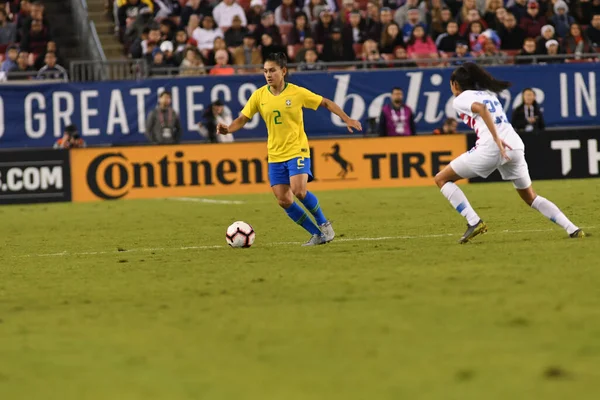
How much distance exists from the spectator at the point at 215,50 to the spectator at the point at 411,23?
3.94 metres

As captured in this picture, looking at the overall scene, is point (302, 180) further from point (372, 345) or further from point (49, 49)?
point (49, 49)

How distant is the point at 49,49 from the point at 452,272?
58.4ft

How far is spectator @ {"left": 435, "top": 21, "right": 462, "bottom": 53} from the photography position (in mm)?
26564

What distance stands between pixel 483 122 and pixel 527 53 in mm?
15256

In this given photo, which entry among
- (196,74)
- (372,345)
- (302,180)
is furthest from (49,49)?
(372,345)

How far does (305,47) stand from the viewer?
25.9m

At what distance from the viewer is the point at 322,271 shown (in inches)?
403

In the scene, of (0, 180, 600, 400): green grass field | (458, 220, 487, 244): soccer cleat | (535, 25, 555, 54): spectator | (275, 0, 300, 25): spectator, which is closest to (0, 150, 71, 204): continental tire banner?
(275, 0, 300, 25): spectator

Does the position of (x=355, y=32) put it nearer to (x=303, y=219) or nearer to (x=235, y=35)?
(x=235, y=35)

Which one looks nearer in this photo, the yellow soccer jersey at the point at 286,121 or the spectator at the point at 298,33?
the yellow soccer jersey at the point at 286,121

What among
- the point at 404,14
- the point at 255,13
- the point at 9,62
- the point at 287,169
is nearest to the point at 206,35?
the point at 255,13

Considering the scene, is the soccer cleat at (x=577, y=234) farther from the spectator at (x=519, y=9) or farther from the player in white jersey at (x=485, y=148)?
the spectator at (x=519, y=9)

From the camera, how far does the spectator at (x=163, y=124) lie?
24.5 meters

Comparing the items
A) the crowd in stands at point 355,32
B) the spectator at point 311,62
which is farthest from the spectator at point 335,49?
the spectator at point 311,62
